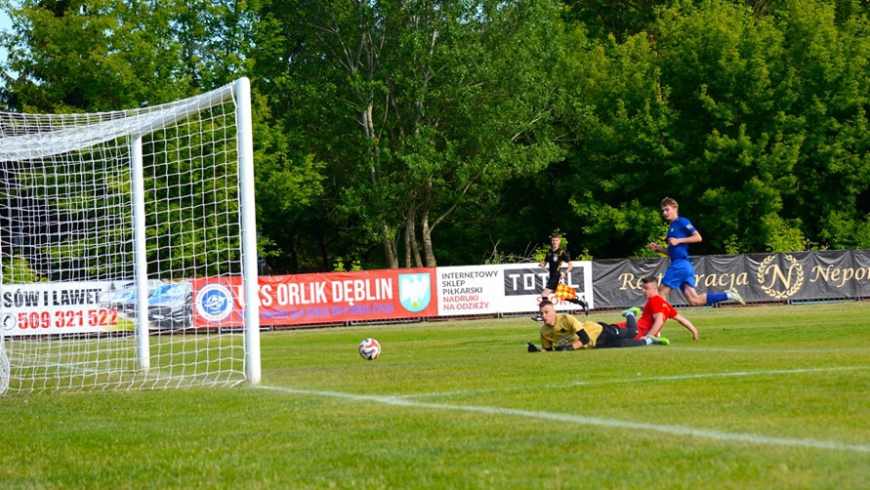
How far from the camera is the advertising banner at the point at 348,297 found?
113 ft

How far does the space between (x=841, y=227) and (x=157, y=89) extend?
30121 mm

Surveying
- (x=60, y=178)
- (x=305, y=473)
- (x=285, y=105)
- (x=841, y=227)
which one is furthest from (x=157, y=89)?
(x=305, y=473)

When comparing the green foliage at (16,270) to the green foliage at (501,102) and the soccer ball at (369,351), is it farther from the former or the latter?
the green foliage at (501,102)

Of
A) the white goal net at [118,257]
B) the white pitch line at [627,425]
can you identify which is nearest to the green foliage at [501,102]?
the white goal net at [118,257]

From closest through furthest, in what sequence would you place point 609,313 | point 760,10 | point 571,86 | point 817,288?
point 609,313
point 817,288
point 571,86
point 760,10

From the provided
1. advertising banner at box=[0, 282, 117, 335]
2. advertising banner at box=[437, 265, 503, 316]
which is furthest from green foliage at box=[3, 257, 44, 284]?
advertising banner at box=[437, 265, 503, 316]

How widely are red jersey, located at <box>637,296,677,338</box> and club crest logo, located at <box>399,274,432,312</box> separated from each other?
63.2 ft

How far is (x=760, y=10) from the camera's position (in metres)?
57.1

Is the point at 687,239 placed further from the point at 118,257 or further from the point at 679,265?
the point at 118,257

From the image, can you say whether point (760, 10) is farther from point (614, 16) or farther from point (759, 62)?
point (759, 62)

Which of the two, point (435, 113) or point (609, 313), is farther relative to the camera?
point (435, 113)

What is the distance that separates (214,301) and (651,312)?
17276mm

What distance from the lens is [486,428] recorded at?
276 inches

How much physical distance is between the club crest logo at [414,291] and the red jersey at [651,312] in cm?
1927
